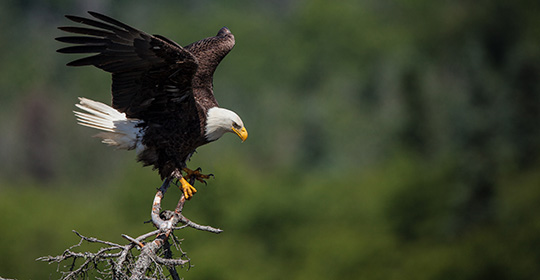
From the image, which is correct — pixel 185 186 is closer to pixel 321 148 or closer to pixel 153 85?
pixel 153 85

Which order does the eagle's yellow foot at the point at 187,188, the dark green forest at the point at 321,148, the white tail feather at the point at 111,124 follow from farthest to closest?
the dark green forest at the point at 321,148
the white tail feather at the point at 111,124
the eagle's yellow foot at the point at 187,188

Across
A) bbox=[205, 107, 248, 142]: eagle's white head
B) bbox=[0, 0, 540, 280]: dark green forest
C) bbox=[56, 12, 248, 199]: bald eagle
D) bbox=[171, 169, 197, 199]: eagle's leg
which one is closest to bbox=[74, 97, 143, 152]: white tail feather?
bbox=[56, 12, 248, 199]: bald eagle

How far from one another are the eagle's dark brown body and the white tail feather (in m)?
0.05

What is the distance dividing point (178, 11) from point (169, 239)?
61979mm

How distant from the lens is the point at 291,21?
72.0 m

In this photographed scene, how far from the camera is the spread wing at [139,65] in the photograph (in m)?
6.43

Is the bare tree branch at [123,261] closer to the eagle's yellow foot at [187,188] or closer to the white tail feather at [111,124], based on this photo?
the eagle's yellow foot at [187,188]

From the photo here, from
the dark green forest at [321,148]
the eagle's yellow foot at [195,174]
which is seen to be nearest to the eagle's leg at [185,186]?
the eagle's yellow foot at [195,174]

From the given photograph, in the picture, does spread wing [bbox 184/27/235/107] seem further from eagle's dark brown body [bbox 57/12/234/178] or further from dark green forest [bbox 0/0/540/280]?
dark green forest [bbox 0/0/540/280]

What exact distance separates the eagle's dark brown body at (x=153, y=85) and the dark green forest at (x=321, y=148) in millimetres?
16265

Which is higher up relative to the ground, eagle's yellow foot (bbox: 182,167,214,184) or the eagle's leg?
eagle's yellow foot (bbox: 182,167,214,184)

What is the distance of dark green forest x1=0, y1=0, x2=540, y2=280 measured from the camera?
3012cm

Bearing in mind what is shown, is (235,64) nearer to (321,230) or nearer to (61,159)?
(61,159)

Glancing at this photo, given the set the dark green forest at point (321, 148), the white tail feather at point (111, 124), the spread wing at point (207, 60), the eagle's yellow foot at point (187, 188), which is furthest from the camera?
the dark green forest at point (321, 148)
